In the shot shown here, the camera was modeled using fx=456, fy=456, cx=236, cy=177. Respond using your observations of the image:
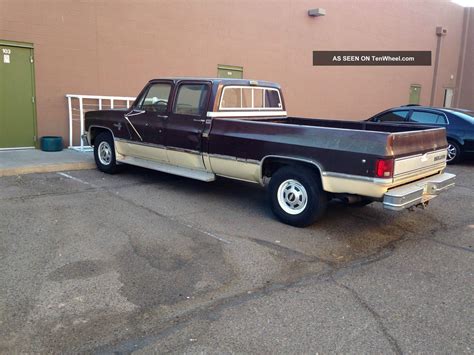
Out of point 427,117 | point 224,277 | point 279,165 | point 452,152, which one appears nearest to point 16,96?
point 279,165

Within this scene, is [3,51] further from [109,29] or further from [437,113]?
[437,113]

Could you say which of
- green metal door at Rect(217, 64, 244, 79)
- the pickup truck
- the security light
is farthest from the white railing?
the security light

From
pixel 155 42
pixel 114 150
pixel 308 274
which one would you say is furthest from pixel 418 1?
pixel 308 274

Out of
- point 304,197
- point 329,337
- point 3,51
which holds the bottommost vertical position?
point 329,337

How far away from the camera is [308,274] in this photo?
14.5 feet

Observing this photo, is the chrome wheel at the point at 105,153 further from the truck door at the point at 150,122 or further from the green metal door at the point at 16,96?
the green metal door at the point at 16,96

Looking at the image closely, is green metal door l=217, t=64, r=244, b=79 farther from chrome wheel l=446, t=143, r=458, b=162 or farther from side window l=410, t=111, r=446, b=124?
chrome wheel l=446, t=143, r=458, b=162

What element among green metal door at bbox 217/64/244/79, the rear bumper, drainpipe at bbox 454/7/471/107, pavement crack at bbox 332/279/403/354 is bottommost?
pavement crack at bbox 332/279/403/354

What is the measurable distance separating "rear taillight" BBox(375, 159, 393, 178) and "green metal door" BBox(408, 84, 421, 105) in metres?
17.3

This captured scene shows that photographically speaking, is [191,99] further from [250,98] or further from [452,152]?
[452,152]

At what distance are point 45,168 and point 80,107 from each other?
2.33 meters

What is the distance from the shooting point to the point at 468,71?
2316cm

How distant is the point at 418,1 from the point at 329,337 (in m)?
20.2

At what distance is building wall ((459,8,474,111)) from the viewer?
2277 cm
